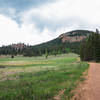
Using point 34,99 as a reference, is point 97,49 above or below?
above

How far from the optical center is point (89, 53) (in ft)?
149

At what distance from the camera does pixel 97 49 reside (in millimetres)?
38969

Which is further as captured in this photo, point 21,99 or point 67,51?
point 67,51

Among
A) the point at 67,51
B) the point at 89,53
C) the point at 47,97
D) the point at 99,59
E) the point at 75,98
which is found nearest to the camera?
the point at 75,98

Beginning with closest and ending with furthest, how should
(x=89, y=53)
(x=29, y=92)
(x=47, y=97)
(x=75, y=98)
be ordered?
(x=75, y=98)
(x=47, y=97)
(x=29, y=92)
(x=89, y=53)

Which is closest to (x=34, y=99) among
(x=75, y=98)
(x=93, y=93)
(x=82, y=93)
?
(x=75, y=98)

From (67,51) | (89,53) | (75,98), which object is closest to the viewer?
(75,98)

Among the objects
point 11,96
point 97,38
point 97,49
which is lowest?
point 11,96

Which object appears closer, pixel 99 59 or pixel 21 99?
Result: pixel 21 99

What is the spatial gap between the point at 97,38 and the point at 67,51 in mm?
101589

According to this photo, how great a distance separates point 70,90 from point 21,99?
342 cm

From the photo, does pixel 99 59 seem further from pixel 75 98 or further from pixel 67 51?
pixel 67 51

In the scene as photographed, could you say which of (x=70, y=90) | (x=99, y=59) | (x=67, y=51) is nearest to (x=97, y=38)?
(x=99, y=59)

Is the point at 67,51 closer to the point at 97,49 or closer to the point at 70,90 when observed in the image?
the point at 97,49
